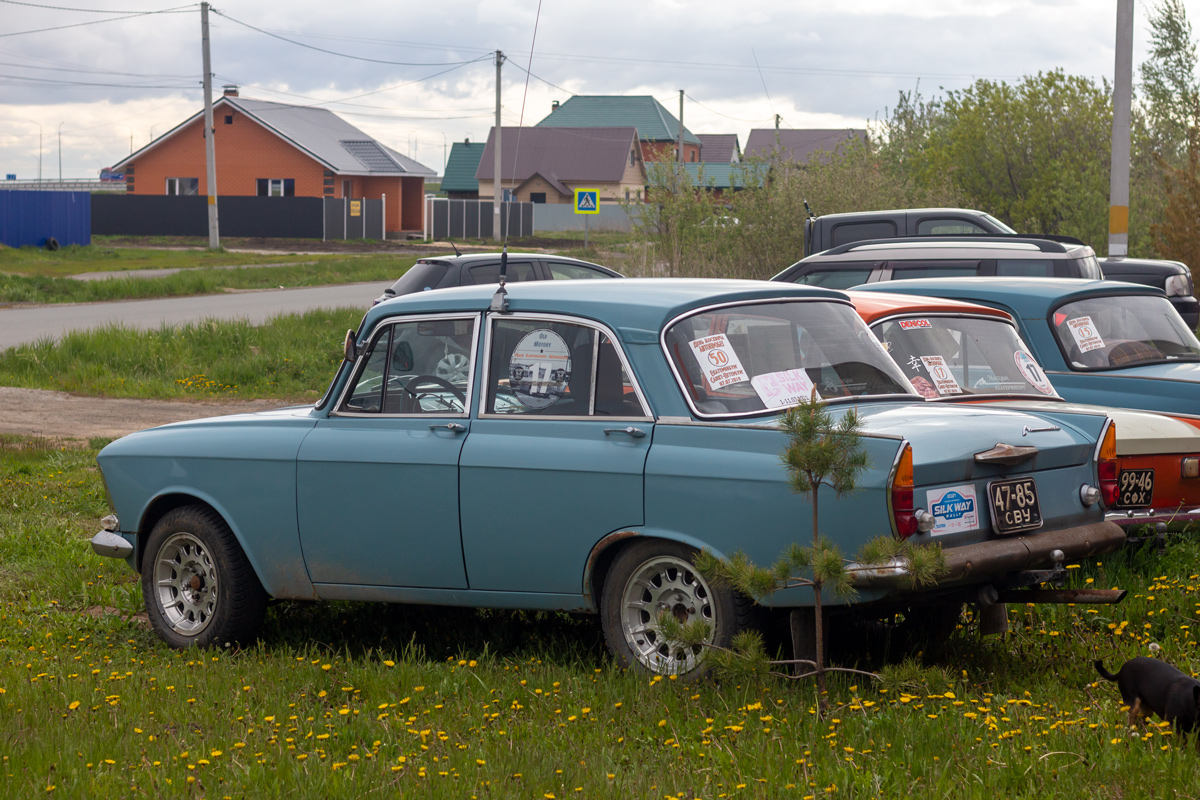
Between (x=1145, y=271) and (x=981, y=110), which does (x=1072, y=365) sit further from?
(x=981, y=110)

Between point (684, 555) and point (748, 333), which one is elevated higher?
point (748, 333)

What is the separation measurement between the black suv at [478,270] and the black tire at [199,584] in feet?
26.1

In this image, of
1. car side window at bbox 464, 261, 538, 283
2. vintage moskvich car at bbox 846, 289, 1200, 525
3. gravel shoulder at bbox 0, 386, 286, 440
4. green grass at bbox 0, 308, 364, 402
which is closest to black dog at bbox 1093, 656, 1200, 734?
vintage moskvich car at bbox 846, 289, 1200, 525

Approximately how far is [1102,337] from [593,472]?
→ 4.42 m

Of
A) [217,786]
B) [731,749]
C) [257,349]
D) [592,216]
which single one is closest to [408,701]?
[217,786]

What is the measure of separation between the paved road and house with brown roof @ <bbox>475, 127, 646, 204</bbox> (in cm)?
4819

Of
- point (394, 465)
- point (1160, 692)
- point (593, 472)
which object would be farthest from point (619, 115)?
point (1160, 692)

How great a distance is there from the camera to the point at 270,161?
61562 mm

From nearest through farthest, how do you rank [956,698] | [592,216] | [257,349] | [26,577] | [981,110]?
[956,698], [26,577], [257,349], [981,110], [592,216]

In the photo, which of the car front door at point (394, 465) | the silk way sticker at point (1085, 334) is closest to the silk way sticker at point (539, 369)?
the car front door at point (394, 465)

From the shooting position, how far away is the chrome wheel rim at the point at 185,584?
6266 mm

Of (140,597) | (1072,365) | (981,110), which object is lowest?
(140,597)

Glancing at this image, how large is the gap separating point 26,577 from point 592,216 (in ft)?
223

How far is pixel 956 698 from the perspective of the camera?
462 cm
